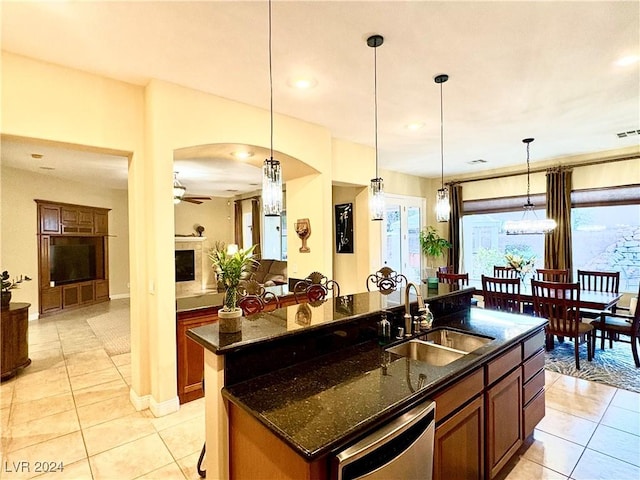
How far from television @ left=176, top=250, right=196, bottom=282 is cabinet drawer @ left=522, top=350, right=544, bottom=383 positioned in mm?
8558

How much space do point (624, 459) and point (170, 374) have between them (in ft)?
11.8

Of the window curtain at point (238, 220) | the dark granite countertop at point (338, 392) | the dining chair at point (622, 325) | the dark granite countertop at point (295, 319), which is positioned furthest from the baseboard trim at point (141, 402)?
the window curtain at point (238, 220)

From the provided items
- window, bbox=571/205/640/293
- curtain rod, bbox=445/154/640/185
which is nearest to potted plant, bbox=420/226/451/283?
curtain rod, bbox=445/154/640/185

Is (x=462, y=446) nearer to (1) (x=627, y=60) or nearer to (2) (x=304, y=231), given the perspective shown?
(2) (x=304, y=231)

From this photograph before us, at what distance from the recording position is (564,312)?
12.6 feet

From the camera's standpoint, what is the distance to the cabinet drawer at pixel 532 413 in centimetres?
230

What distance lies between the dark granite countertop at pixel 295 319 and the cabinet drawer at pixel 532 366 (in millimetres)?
755

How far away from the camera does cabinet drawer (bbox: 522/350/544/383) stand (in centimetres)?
230

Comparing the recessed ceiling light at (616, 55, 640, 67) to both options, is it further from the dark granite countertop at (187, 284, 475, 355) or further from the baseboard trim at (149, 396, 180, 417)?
the baseboard trim at (149, 396, 180, 417)

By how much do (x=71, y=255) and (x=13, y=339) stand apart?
4.50m

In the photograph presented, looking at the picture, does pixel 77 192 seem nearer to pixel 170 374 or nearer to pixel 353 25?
pixel 170 374

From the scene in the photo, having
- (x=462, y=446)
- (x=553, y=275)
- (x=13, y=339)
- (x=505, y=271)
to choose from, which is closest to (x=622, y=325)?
(x=553, y=275)

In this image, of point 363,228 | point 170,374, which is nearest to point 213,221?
point 363,228

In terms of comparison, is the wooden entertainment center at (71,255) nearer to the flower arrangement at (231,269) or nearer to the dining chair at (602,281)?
the flower arrangement at (231,269)
